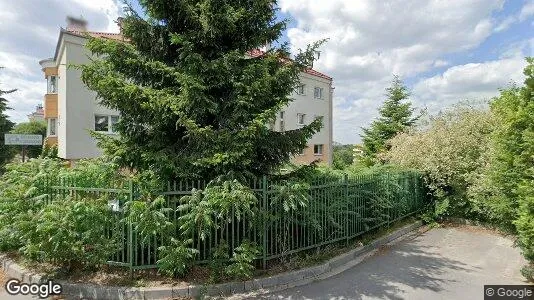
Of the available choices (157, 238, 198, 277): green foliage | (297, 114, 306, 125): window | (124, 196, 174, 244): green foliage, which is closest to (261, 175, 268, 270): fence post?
(157, 238, 198, 277): green foliage

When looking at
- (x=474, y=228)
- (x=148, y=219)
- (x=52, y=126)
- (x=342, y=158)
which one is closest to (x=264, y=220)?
(x=148, y=219)

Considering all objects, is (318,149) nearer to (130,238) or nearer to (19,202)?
(130,238)

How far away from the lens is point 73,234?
5254 millimetres

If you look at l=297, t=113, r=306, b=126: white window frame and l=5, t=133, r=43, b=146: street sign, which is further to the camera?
l=297, t=113, r=306, b=126: white window frame

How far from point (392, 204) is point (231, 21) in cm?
703

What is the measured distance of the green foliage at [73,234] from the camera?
5188 mm

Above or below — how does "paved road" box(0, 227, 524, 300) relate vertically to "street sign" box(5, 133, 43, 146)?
below

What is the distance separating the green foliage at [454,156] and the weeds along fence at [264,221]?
178 inches

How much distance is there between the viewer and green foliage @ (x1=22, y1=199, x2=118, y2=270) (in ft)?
17.0

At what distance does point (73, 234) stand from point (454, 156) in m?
10.9

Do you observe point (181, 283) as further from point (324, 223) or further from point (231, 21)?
point (231, 21)

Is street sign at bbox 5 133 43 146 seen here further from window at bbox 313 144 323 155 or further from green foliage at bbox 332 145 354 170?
window at bbox 313 144 323 155

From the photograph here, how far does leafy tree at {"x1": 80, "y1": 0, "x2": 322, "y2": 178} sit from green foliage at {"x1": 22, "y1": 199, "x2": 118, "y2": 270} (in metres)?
1.09

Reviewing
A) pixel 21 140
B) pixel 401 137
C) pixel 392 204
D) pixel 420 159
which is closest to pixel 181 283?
pixel 392 204
